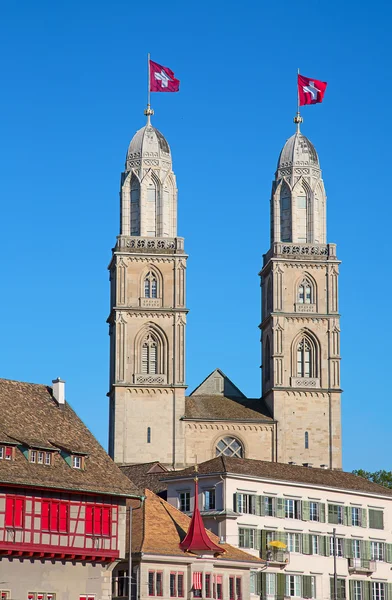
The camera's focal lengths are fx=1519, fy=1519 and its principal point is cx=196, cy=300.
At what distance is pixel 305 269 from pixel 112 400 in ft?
70.9

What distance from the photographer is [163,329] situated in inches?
5394

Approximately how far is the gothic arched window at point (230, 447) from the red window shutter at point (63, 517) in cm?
5931

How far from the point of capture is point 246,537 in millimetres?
94562

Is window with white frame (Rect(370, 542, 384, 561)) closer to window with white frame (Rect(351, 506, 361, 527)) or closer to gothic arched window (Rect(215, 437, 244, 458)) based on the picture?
window with white frame (Rect(351, 506, 361, 527))

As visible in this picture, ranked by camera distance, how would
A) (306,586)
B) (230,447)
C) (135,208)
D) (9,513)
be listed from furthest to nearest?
(135,208) < (230,447) < (306,586) < (9,513)

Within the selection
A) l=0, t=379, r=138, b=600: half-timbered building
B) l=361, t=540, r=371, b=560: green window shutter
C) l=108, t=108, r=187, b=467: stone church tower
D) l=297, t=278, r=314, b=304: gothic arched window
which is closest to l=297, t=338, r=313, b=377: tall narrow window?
l=297, t=278, r=314, b=304: gothic arched window

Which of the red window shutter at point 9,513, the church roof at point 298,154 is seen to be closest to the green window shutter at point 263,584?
the red window shutter at point 9,513

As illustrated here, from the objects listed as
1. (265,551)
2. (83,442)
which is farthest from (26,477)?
(265,551)

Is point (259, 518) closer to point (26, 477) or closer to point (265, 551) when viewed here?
point (265, 551)

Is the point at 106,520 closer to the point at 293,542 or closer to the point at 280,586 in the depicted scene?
the point at 280,586

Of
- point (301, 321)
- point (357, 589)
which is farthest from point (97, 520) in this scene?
point (301, 321)

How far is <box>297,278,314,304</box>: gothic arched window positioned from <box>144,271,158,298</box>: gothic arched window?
43.7 feet

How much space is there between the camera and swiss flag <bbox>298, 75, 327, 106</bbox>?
14125 centimetres

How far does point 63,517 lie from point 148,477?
28.1 metres
